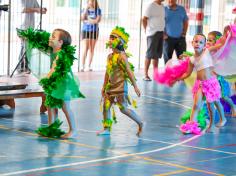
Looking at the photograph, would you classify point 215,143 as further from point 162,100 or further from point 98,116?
point 162,100

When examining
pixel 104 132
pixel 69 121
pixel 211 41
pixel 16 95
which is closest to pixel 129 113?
pixel 104 132

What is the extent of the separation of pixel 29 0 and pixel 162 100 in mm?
4653

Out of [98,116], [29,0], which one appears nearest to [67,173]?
[98,116]

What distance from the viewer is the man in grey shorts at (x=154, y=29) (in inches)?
733

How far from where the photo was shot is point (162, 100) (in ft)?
49.5

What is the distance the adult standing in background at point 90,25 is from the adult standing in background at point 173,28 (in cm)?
187

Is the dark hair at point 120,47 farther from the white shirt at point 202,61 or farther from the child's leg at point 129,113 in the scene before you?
the white shirt at point 202,61

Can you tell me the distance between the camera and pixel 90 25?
781 inches

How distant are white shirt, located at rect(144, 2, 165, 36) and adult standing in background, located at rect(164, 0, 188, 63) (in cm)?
31

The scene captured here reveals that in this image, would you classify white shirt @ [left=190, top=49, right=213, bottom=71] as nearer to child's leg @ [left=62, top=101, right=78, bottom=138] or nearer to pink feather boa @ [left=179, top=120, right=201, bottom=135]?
pink feather boa @ [left=179, top=120, right=201, bottom=135]

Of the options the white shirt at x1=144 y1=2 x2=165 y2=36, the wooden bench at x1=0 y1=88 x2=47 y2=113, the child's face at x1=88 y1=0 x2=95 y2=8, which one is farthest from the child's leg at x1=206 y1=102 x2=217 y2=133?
the child's face at x1=88 y1=0 x2=95 y2=8

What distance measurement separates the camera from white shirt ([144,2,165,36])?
61.1 feet

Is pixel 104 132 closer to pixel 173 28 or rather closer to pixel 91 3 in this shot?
pixel 173 28

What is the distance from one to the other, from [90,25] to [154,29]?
74.9 inches
